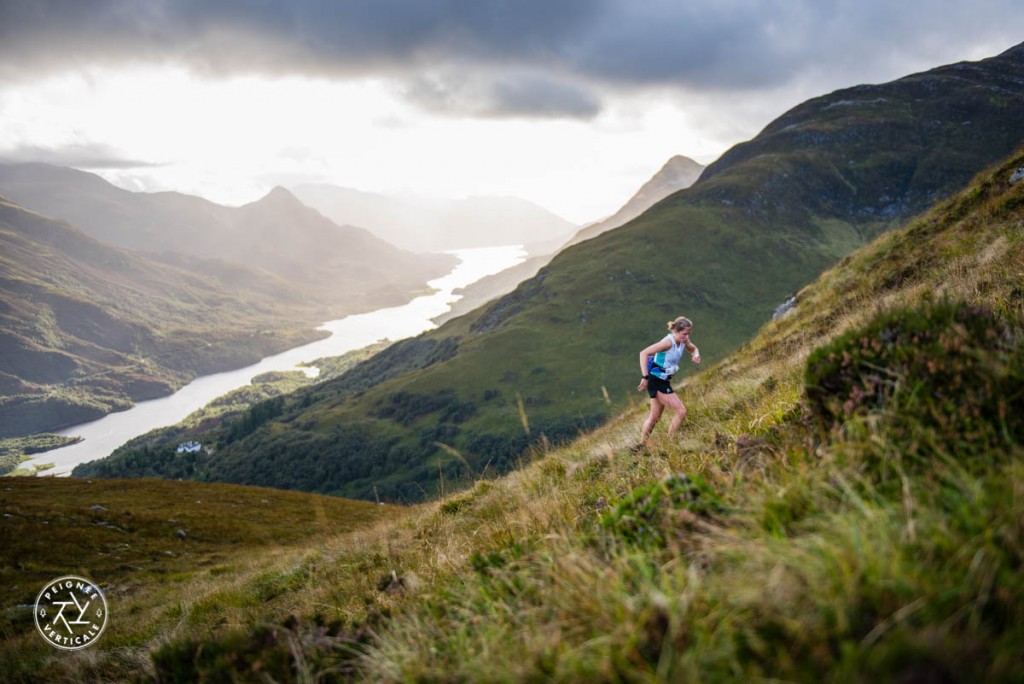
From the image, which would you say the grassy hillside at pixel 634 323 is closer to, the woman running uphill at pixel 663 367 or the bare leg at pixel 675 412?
the woman running uphill at pixel 663 367

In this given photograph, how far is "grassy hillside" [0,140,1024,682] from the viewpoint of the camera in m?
2.01

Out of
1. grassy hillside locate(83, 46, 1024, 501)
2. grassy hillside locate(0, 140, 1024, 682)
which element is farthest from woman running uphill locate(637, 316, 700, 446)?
grassy hillside locate(83, 46, 1024, 501)

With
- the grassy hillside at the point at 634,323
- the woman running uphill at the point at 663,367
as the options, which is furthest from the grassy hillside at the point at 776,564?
the grassy hillside at the point at 634,323

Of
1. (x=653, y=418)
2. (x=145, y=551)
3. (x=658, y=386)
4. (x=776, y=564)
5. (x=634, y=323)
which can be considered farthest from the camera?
(x=634, y=323)

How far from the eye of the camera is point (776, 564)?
242 centimetres

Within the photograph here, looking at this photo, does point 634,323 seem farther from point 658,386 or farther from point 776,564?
point 776,564

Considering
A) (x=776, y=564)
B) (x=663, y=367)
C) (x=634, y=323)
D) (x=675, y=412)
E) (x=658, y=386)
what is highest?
(x=663, y=367)

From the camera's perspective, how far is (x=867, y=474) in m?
3.25

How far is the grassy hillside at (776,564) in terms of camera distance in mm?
2008

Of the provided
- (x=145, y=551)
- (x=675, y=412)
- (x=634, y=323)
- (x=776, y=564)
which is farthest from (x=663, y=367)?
(x=634, y=323)

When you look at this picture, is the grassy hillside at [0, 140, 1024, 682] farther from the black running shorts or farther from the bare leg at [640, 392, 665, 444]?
the black running shorts

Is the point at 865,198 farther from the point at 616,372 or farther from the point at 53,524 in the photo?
the point at 53,524

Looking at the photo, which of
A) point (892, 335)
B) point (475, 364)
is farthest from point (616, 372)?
point (892, 335)

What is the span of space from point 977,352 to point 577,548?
10.9 ft
